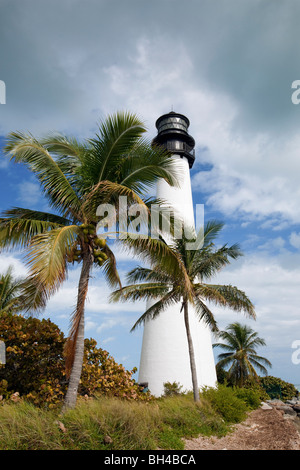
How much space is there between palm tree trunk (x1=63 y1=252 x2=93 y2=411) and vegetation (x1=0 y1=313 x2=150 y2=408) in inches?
47.0

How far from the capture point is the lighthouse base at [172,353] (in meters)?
18.9

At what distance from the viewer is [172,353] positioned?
63.7ft

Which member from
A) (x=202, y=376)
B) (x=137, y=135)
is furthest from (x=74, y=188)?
(x=202, y=376)

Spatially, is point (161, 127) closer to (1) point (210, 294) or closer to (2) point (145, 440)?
(1) point (210, 294)

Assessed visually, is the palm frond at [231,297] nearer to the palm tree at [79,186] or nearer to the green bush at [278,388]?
the palm tree at [79,186]

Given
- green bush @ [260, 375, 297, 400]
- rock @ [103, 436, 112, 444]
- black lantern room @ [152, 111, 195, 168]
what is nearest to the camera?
rock @ [103, 436, 112, 444]

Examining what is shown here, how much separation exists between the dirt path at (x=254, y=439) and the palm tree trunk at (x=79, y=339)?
3.26 m

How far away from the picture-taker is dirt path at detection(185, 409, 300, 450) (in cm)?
901

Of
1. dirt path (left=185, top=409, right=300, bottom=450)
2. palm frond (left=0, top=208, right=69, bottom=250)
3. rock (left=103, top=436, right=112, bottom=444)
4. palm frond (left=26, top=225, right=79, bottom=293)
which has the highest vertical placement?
palm frond (left=0, top=208, right=69, bottom=250)

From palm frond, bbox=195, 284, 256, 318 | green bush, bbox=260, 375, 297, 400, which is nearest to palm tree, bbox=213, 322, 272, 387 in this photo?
green bush, bbox=260, 375, 297, 400

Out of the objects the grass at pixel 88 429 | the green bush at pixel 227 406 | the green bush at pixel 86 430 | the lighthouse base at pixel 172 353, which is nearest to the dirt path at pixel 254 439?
the green bush at pixel 227 406

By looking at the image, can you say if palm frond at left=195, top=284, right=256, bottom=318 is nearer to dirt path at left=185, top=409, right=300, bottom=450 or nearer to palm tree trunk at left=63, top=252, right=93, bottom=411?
dirt path at left=185, top=409, right=300, bottom=450
